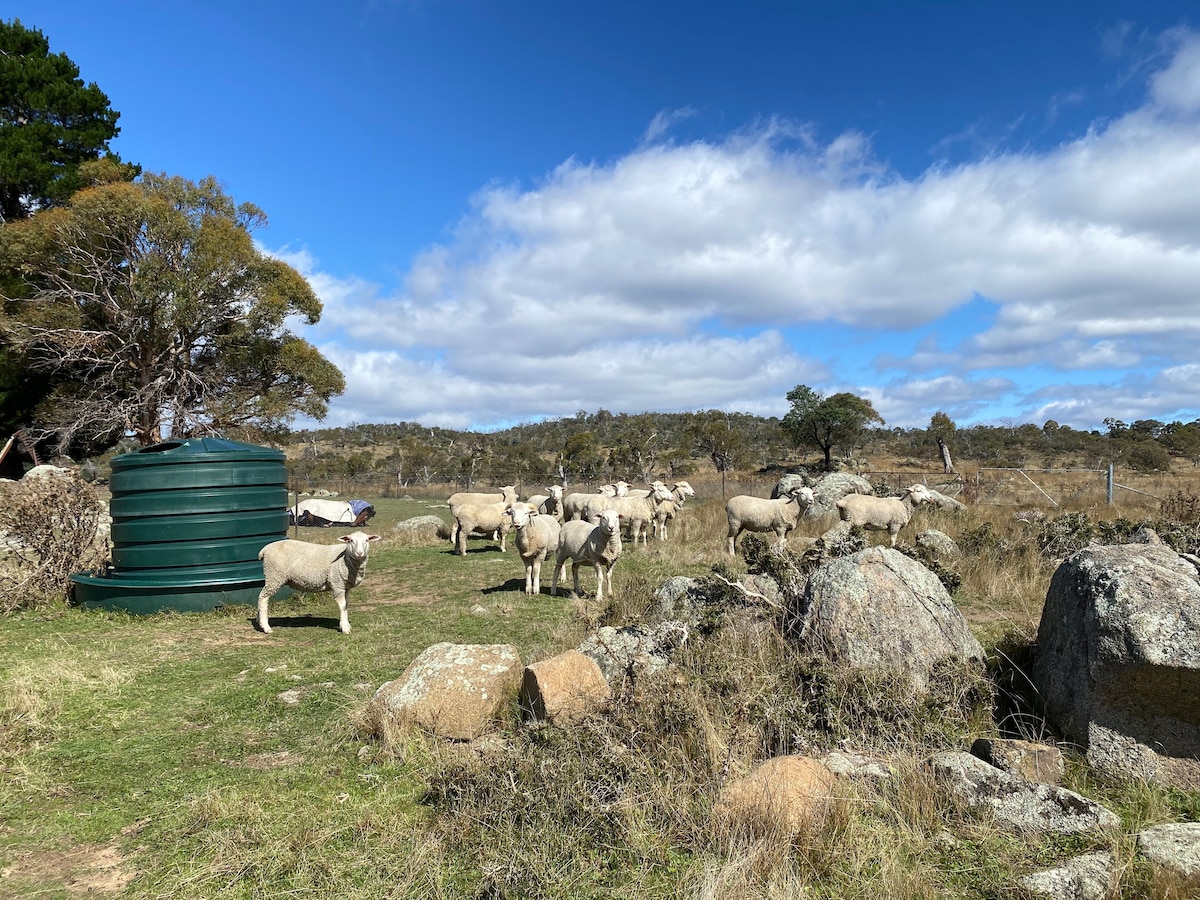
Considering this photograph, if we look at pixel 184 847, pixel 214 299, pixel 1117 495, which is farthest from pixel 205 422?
pixel 1117 495

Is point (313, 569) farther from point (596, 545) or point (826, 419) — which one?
point (826, 419)

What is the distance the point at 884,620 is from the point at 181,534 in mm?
10787

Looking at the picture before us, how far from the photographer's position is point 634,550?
17.8 meters

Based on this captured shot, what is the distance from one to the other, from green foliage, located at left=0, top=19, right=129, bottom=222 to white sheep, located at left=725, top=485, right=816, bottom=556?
2894 cm

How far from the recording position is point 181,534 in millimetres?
11336

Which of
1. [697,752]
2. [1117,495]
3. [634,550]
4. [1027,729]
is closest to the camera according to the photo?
[697,752]

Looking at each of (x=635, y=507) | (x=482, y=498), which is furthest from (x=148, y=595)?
(x=635, y=507)

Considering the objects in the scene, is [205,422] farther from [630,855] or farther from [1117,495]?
[1117,495]

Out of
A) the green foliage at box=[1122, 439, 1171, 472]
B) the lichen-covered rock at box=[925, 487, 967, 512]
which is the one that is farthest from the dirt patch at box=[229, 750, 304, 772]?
the green foliage at box=[1122, 439, 1171, 472]

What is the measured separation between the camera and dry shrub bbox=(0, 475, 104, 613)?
1117 centimetres

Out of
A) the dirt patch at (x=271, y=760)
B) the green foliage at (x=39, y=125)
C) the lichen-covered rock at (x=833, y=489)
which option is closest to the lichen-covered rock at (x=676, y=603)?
the dirt patch at (x=271, y=760)

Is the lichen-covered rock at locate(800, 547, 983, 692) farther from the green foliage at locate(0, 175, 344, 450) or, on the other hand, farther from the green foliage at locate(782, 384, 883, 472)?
the green foliage at locate(782, 384, 883, 472)

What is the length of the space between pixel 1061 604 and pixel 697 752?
11.5 ft

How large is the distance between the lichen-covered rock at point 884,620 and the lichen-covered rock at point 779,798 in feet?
5.98
